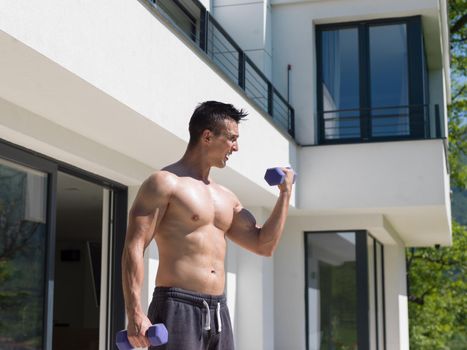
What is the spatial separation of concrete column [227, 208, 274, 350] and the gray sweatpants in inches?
237

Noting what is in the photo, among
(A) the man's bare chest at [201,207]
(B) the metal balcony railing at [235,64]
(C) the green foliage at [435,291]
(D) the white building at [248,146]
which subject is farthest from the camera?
(C) the green foliage at [435,291]

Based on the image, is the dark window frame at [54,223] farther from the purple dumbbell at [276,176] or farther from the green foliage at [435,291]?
the green foliage at [435,291]

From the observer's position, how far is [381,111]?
965cm

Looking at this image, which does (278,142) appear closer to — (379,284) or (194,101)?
(194,101)

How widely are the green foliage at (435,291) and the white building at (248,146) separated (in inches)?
293

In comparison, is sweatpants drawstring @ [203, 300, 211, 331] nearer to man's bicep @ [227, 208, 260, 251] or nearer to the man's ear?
man's bicep @ [227, 208, 260, 251]

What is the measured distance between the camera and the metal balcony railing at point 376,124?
9.54 metres

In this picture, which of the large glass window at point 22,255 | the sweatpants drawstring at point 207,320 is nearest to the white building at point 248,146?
the large glass window at point 22,255

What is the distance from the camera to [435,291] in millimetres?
20906

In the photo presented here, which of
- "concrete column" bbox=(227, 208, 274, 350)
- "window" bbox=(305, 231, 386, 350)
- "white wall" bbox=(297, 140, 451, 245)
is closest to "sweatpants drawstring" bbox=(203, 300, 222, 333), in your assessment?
"concrete column" bbox=(227, 208, 274, 350)

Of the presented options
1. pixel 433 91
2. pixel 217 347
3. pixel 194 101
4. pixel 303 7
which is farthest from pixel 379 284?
pixel 217 347

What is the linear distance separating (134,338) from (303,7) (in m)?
7.46

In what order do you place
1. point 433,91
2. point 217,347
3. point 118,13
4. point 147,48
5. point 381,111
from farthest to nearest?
point 433,91, point 381,111, point 147,48, point 118,13, point 217,347

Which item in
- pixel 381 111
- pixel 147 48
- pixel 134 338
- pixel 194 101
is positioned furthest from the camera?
pixel 381 111
